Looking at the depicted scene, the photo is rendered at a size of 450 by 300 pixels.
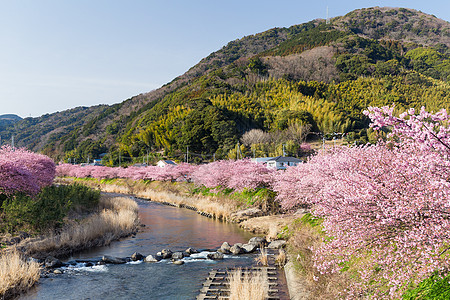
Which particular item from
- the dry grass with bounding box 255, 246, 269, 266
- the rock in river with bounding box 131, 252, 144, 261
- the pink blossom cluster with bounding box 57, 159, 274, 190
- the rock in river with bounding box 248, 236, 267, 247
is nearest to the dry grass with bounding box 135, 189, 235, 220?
the pink blossom cluster with bounding box 57, 159, 274, 190

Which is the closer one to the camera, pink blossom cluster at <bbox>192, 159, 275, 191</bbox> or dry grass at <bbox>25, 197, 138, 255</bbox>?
dry grass at <bbox>25, 197, 138, 255</bbox>

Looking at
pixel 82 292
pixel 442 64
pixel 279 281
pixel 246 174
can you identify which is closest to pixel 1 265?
pixel 82 292

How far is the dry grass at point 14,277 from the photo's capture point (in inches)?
479

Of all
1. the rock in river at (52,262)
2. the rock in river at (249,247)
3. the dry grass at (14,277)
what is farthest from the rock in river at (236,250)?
the dry grass at (14,277)

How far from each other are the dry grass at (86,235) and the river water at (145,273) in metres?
0.68

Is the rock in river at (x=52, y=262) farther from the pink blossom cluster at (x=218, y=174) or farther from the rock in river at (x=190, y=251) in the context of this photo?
the pink blossom cluster at (x=218, y=174)

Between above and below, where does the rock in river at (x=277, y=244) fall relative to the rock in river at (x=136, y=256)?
below

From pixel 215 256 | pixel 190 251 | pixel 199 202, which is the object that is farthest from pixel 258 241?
pixel 199 202

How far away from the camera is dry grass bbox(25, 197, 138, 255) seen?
1805cm

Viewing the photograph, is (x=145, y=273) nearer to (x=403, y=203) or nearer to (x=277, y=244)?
(x=277, y=244)

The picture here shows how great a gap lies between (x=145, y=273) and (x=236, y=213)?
50.3ft

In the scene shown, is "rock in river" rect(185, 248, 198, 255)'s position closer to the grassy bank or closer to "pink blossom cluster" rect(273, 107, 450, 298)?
the grassy bank

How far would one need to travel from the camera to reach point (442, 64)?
166875 millimetres

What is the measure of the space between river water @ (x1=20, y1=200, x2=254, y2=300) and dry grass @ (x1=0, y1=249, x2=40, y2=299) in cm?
42
